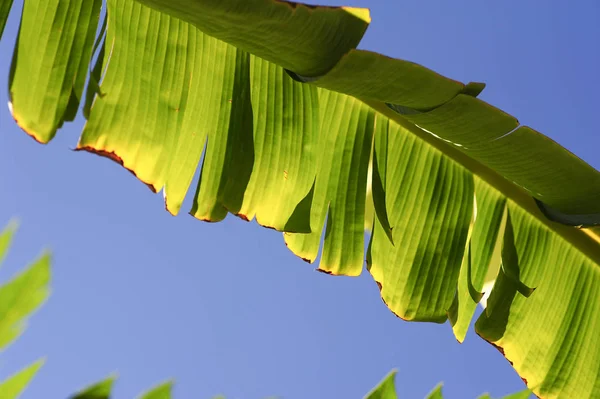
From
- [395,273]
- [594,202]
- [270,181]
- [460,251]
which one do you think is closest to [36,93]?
[270,181]

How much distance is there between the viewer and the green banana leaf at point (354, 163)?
1297mm

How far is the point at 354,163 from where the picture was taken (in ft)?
5.27

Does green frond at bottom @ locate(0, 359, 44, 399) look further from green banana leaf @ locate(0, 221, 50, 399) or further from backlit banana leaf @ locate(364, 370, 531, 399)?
backlit banana leaf @ locate(364, 370, 531, 399)

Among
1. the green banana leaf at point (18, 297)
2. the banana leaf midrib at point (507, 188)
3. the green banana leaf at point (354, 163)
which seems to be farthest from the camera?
the banana leaf midrib at point (507, 188)

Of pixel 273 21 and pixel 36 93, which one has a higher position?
pixel 273 21

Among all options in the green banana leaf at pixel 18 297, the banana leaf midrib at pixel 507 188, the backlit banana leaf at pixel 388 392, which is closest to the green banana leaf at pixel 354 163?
the banana leaf midrib at pixel 507 188

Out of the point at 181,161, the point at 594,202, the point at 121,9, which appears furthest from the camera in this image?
the point at 181,161

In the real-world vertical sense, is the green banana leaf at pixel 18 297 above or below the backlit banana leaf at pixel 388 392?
above

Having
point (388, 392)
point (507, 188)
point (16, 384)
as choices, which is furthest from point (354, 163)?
point (16, 384)

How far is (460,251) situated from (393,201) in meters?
0.25

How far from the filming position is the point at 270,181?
1.57m

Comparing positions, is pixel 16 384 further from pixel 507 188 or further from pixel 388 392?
pixel 507 188

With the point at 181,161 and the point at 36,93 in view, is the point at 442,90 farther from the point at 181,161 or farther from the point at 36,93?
the point at 36,93

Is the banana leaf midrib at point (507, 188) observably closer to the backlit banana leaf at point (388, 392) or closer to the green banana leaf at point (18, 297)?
the backlit banana leaf at point (388, 392)
